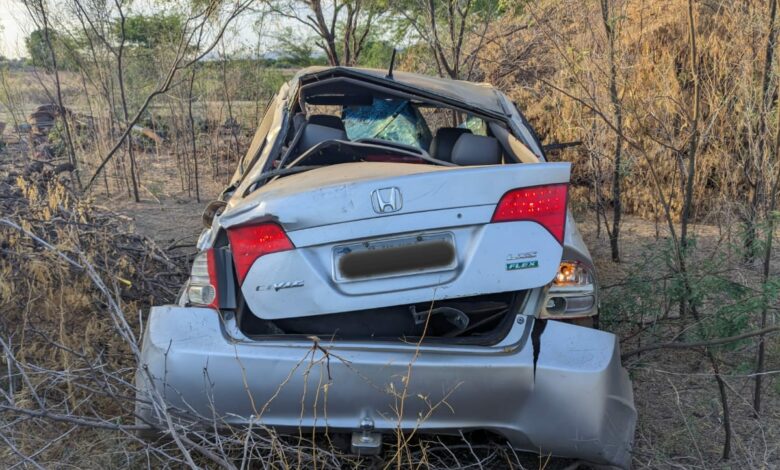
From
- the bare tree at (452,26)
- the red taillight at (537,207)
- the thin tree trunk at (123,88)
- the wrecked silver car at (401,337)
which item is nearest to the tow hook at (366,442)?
the wrecked silver car at (401,337)

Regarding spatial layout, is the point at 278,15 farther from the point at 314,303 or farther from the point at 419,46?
the point at 314,303

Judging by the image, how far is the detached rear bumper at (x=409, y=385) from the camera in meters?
2.65

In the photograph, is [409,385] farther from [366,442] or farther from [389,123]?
[389,123]

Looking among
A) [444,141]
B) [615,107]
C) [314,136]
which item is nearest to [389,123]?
[444,141]

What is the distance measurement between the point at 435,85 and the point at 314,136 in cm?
74

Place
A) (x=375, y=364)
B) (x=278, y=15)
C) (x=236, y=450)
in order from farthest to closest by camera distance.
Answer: (x=278, y=15) → (x=236, y=450) → (x=375, y=364)

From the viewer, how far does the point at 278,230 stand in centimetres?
269

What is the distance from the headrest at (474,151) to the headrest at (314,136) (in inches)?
24.6

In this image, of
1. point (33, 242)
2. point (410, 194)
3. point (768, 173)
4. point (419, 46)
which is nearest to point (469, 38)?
point (419, 46)

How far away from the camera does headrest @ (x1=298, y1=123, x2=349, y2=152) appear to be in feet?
12.6

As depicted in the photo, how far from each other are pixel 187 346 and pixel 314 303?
1.64 feet

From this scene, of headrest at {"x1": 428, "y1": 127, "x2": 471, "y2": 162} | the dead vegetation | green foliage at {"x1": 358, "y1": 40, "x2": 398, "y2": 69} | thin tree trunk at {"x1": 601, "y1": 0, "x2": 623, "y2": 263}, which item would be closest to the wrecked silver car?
the dead vegetation

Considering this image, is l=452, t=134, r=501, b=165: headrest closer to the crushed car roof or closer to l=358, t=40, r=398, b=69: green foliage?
the crushed car roof

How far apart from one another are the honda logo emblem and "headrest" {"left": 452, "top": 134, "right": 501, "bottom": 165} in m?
1.27
